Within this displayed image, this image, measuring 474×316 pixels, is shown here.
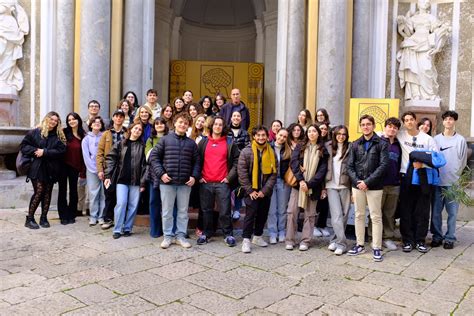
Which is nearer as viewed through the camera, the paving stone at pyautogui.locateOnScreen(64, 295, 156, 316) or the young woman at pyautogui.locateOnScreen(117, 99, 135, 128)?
the paving stone at pyautogui.locateOnScreen(64, 295, 156, 316)

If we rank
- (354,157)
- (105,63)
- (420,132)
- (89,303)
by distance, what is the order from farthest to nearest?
(105,63) < (420,132) < (354,157) < (89,303)

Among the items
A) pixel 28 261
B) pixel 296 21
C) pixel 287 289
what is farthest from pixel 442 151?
pixel 28 261

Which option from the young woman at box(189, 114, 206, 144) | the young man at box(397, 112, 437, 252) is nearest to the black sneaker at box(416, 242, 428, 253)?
the young man at box(397, 112, 437, 252)

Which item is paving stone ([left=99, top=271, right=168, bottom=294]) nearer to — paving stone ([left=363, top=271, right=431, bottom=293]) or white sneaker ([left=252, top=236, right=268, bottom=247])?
white sneaker ([left=252, top=236, right=268, bottom=247])

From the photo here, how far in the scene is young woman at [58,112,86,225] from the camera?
6.25 metres

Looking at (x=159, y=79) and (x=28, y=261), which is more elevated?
(x=159, y=79)

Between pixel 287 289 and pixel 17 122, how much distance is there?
20.7 feet

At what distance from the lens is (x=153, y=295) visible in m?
3.67

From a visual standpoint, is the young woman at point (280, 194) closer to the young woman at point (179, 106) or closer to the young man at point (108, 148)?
the young woman at point (179, 106)

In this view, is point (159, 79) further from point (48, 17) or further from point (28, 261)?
point (28, 261)

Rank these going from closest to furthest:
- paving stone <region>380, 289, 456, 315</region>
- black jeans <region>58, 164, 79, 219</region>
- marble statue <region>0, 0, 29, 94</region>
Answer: paving stone <region>380, 289, 456, 315</region> < black jeans <region>58, 164, 79, 219</region> < marble statue <region>0, 0, 29, 94</region>

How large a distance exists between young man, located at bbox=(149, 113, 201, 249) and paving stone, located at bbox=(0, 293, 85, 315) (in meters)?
1.72

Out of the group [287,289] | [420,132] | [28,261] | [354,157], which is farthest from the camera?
[420,132]

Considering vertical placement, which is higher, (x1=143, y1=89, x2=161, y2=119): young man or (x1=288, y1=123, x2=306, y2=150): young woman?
(x1=143, y1=89, x2=161, y2=119): young man
